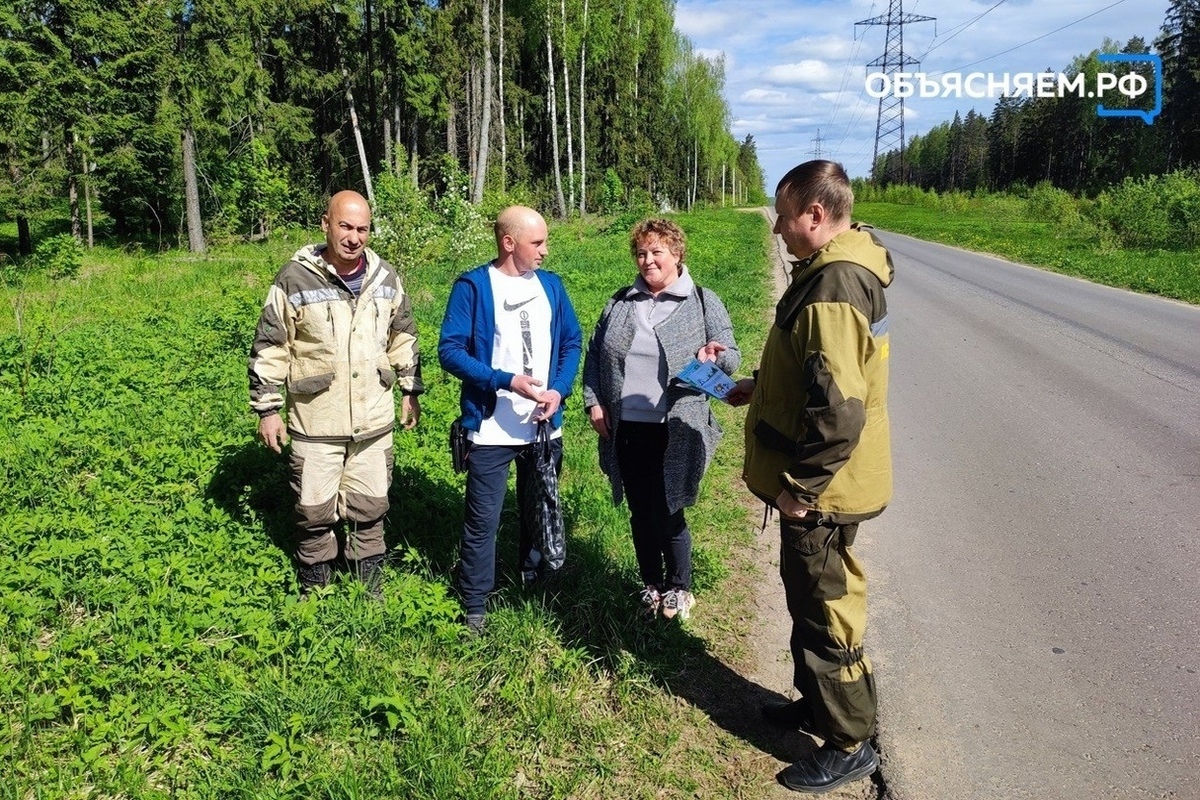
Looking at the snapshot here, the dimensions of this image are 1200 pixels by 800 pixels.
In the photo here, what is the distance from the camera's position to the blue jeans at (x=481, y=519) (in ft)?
10.9

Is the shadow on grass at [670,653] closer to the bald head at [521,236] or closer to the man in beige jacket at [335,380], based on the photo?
the man in beige jacket at [335,380]

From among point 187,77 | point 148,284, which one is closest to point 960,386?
point 148,284

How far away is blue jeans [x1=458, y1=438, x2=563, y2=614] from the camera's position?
10.9 ft

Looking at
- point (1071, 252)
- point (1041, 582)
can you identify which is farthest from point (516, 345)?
point (1071, 252)

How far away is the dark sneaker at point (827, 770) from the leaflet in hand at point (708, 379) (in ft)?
4.51

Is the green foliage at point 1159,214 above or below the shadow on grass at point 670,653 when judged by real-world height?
above

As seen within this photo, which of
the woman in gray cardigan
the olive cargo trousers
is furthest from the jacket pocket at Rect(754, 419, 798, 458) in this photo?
the woman in gray cardigan

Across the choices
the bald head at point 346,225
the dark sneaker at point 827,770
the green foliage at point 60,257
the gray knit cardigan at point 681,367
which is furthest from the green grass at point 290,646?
the green foliage at point 60,257

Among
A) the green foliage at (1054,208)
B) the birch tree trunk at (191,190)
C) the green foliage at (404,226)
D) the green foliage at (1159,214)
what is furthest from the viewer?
Answer: the green foliage at (1054,208)

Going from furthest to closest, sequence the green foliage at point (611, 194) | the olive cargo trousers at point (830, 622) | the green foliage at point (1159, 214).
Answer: the green foliage at point (611, 194)
the green foliage at point (1159, 214)
the olive cargo trousers at point (830, 622)

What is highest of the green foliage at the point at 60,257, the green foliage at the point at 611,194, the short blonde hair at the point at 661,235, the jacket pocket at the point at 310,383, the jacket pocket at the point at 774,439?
the green foliage at the point at 611,194

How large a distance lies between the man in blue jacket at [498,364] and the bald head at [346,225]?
499 mm

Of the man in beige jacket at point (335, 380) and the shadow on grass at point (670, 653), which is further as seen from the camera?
the man in beige jacket at point (335, 380)

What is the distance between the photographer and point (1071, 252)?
69.0ft
